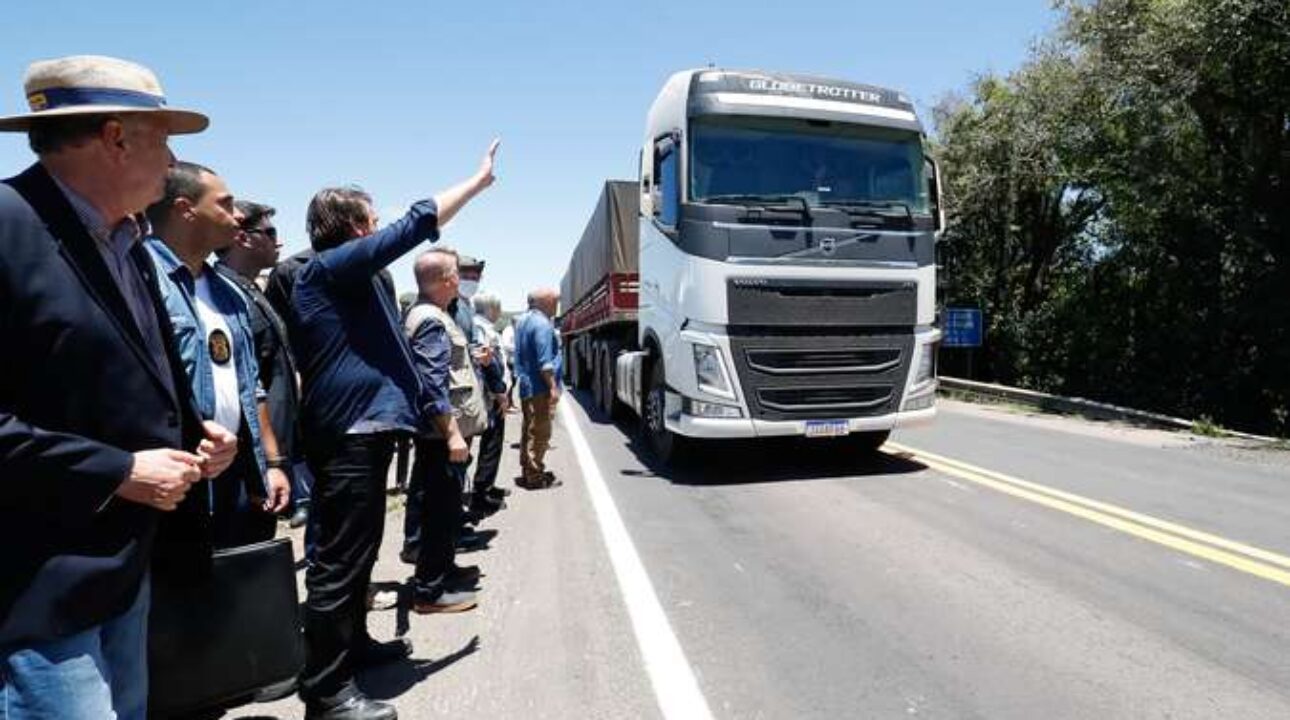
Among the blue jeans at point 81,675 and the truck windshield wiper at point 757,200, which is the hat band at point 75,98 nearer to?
the blue jeans at point 81,675

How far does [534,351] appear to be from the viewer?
7.26m

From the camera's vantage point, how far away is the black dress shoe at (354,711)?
2.99 m


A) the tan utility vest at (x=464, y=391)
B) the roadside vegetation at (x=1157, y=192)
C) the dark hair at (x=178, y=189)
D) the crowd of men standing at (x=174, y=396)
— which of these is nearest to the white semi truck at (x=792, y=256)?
the tan utility vest at (x=464, y=391)

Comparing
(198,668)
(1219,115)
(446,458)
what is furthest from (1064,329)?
(198,668)

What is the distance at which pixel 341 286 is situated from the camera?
310cm

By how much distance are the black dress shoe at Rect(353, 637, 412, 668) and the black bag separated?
3.48 ft

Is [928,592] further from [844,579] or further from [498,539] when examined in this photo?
[498,539]

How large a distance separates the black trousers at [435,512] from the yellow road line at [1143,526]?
430cm

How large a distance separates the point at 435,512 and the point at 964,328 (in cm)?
1954

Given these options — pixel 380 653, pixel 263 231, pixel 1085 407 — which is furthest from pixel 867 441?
pixel 1085 407

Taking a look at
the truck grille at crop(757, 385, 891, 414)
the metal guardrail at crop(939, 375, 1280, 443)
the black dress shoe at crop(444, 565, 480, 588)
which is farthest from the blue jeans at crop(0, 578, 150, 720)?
the metal guardrail at crop(939, 375, 1280, 443)

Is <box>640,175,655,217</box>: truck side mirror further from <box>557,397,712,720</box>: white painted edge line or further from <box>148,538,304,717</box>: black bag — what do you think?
<box>148,538,304,717</box>: black bag

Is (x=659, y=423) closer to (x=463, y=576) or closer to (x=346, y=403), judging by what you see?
(x=463, y=576)

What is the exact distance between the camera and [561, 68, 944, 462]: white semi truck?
7.07 meters
